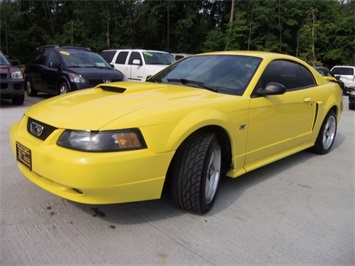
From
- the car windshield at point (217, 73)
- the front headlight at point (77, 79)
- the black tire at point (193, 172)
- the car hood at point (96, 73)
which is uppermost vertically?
the car windshield at point (217, 73)

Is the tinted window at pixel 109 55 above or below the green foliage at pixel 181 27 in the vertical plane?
below

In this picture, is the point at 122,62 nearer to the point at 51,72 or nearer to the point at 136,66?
the point at 136,66

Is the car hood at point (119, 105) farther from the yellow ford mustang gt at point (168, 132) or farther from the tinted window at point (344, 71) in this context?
the tinted window at point (344, 71)

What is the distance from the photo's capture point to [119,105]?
2.87m

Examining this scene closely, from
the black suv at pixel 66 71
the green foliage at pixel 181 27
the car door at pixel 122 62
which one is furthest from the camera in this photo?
the green foliage at pixel 181 27

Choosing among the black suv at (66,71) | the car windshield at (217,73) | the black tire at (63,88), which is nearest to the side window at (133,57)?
the black suv at (66,71)

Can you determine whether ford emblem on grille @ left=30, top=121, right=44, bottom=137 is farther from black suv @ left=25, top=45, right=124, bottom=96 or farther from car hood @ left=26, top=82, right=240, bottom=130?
black suv @ left=25, top=45, right=124, bottom=96

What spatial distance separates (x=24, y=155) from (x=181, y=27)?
35.1m

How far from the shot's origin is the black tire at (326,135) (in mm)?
5129

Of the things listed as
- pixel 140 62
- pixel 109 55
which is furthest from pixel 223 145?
pixel 109 55

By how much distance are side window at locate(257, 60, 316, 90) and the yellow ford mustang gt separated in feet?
0.07

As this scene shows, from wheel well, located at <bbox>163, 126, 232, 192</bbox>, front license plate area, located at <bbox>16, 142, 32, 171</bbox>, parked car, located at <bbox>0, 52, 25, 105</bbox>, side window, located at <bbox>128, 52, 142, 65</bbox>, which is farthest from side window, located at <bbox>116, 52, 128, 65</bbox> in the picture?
front license plate area, located at <bbox>16, 142, 32, 171</bbox>

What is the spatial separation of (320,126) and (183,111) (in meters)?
2.88

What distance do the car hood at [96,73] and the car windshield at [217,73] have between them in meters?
5.12
